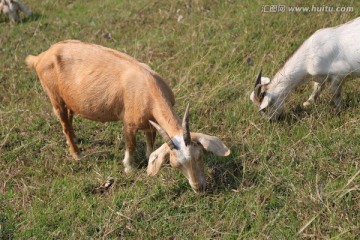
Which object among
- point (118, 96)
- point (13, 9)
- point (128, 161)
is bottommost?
point (128, 161)

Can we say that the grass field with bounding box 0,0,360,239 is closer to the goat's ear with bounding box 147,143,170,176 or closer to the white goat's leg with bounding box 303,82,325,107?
the white goat's leg with bounding box 303,82,325,107

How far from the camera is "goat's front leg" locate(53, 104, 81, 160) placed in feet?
18.1

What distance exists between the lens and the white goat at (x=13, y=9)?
383 inches

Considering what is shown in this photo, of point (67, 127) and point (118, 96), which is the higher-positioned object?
point (118, 96)

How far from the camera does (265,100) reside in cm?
550

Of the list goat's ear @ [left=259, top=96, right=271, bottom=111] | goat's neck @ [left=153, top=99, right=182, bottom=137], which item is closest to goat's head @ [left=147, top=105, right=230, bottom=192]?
goat's neck @ [left=153, top=99, right=182, bottom=137]

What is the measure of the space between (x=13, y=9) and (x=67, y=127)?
531 cm

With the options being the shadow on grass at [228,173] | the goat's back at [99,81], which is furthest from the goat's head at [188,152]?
the goat's back at [99,81]

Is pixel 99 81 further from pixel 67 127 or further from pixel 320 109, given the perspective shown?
pixel 320 109

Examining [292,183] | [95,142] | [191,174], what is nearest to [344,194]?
[292,183]

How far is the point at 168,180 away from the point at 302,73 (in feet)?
7.26

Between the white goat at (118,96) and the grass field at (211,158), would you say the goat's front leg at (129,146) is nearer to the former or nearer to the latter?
the white goat at (118,96)

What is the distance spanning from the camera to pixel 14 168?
17.7 feet

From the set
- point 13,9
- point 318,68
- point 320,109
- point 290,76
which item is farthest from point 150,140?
point 13,9
